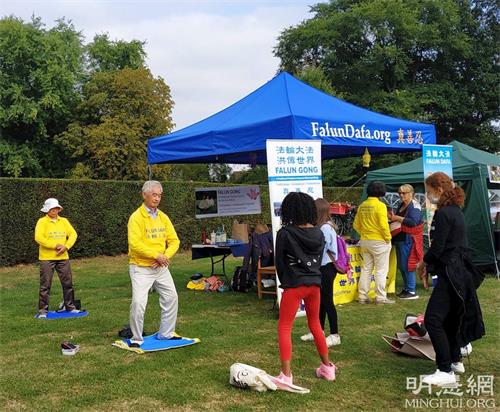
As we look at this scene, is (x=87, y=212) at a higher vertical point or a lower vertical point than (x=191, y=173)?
lower

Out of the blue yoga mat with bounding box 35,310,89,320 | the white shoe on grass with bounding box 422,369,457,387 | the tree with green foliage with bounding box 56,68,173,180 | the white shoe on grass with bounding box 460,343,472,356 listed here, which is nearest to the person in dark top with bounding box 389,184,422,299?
the white shoe on grass with bounding box 460,343,472,356

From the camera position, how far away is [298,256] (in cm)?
387

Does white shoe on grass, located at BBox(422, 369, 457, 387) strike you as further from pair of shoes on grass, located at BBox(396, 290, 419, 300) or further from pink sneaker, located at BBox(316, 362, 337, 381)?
pair of shoes on grass, located at BBox(396, 290, 419, 300)

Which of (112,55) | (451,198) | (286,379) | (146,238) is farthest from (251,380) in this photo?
(112,55)

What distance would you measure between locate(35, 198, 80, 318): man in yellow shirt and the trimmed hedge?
5444 mm

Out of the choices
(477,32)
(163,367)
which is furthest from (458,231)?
(477,32)

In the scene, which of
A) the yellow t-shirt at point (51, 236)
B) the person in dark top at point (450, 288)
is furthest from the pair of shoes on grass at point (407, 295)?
the yellow t-shirt at point (51, 236)

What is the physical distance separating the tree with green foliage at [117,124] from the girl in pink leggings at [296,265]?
24106 mm

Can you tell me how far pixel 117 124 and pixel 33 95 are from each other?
17.1ft

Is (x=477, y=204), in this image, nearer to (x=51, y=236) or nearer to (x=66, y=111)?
(x=51, y=236)

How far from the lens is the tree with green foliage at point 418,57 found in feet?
91.9

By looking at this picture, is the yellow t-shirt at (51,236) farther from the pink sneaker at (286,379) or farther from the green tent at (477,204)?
the green tent at (477,204)

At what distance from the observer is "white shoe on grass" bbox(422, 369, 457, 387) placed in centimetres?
393

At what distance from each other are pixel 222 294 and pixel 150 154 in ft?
8.49
